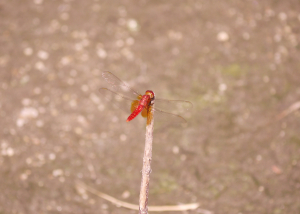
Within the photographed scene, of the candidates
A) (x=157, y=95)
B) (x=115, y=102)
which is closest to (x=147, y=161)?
(x=115, y=102)

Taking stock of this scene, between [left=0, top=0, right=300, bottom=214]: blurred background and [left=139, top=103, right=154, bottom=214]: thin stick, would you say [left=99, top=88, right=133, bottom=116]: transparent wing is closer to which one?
[left=0, top=0, right=300, bottom=214]: blurred background

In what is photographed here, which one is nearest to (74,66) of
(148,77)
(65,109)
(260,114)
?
(65,109)

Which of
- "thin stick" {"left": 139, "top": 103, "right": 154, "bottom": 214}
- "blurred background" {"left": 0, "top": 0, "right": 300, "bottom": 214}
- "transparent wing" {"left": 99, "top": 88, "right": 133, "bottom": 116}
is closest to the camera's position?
"thin stick" {"left": 139, "top": 103, "right": 154, "bottom": 214}

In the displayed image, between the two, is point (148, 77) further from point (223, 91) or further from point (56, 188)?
point (56, 188)

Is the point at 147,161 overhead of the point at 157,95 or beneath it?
beneath

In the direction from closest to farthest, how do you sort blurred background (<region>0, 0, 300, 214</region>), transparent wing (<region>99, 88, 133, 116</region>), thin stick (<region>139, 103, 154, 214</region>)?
thin stick (<region>139, 103, 154, 214</region>)
blurred background (<region>0, 0, 300, 214</region>)
transparent wing (<region>99, 88, 133, 116</region>)

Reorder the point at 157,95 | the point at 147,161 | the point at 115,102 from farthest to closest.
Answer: the point at 157,95 → the point at 115,102 → the point at 147,161

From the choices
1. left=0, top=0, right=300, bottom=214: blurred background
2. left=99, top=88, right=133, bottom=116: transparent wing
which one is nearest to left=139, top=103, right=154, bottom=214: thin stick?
left=0, top=0, right=300, bottom=214: blurred background

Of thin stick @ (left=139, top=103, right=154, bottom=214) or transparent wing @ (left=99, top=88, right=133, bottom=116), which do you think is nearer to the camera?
thin stick @ (left=139, top=103, right=154, bottom=214)

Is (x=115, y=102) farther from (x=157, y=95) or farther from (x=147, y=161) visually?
(x=147, y=161)
